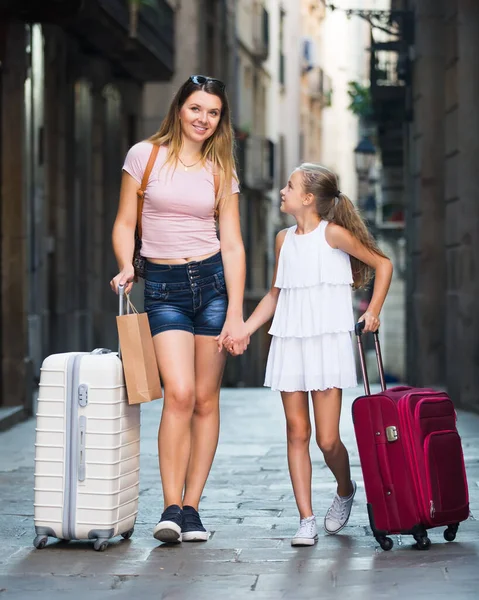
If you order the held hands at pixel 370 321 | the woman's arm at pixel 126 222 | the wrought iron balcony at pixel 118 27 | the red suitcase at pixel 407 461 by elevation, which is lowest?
the red suitcase at pixel 407 461

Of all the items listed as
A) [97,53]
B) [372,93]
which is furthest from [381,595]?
[372,93]

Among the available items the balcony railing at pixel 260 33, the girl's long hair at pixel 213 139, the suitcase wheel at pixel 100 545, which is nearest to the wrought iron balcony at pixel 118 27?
the girl's long hair at pixel 213 139

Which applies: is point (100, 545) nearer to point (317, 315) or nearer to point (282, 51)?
point (317, 315)

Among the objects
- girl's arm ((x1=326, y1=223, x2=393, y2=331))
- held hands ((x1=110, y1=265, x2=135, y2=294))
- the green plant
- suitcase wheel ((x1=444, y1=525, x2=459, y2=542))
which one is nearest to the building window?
the green plant

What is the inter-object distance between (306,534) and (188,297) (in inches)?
44.8

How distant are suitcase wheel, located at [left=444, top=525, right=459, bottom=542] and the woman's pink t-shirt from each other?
1591 mm

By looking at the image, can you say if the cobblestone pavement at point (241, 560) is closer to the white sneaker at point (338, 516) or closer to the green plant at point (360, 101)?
the white sneaker at point (338, 516)

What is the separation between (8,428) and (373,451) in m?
7.23

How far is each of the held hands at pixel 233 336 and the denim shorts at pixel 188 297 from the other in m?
0.06

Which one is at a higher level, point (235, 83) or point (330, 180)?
point (235, 83)

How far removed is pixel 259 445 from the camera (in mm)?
11078

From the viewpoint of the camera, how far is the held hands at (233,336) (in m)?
6.40

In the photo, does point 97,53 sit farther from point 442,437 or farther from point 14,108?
point 442,437

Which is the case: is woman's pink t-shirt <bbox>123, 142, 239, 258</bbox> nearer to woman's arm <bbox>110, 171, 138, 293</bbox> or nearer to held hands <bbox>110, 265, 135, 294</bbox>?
woman's arm <bbox>110, 171, 138, 293</bbox>
